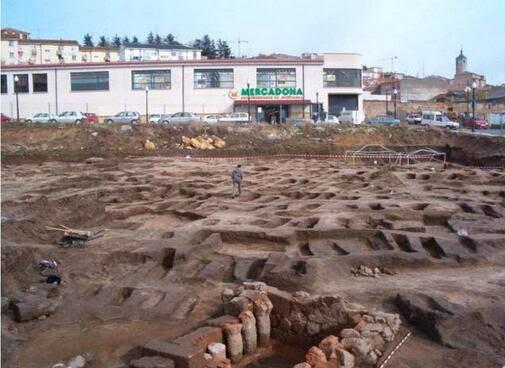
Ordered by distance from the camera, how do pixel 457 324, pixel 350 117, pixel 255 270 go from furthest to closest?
1. pixel 350 117
2. pixel 255 270
3. pixel 457 324

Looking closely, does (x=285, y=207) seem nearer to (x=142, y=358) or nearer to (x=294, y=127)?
(x=142, y=358)

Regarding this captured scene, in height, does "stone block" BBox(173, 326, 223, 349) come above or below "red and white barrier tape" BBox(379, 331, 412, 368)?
above

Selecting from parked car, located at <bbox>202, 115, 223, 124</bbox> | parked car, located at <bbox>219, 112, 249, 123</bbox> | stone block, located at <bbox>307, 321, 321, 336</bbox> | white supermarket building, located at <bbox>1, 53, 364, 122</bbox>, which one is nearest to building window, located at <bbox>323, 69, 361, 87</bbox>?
white supermarket building, located at <bbox>1, 53, 364, 122</bbox>

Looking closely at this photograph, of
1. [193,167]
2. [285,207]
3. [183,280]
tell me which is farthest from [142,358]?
[193,167]

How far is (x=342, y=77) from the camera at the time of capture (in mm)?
52875

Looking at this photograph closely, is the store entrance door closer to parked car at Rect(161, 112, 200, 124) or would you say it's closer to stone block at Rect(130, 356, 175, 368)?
parked car at Rect(161, 112, 200, 124)

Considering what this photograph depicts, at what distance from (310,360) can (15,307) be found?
466cm

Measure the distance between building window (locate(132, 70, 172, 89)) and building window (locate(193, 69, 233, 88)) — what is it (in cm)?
248

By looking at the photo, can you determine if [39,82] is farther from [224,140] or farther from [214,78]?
[224,140]

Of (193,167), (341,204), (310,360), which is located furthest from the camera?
(193,167)

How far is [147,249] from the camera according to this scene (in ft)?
41.0

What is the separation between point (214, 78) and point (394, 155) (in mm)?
21694

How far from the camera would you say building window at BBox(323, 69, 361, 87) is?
172ft

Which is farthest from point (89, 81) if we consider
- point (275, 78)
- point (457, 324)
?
point (457, 324)
